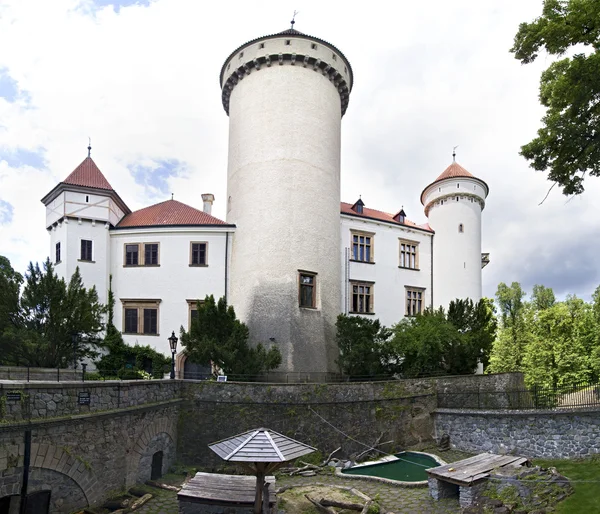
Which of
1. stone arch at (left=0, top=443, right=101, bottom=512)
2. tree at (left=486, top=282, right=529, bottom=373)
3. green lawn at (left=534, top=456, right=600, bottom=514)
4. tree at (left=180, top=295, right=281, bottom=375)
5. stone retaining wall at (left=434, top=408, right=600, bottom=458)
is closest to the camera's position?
stone arch at (left=0, top=443, right=101, bottom=512)

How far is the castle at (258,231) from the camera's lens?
26250 mm

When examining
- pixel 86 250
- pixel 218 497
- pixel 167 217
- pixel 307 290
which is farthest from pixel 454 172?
pixel 218 497

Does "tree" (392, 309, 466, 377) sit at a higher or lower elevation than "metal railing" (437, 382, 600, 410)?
higher

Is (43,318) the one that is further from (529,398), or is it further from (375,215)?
(529,398)

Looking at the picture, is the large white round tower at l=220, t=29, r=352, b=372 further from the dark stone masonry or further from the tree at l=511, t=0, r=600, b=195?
the tree at l=511, t=0, r=600, b=195

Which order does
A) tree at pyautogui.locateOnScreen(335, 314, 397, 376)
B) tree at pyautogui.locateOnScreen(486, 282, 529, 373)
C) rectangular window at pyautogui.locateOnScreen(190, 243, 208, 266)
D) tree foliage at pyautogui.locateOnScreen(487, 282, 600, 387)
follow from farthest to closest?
tree at pyautogui.locateOnScreen(486, 282, 529, 373) → tree foliage at pyautogui.locateOnScreen(487, 282, 600, 387) → rectangular window at pyautogui.locateOnScreen(190, 243, 208, 266) → tree at pyautogui.locateOnScreen(335, 314, 397, 376)

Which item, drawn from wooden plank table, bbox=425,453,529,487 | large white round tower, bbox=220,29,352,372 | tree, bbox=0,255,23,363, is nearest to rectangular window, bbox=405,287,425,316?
large white round tower, bbox=220,29,352,372

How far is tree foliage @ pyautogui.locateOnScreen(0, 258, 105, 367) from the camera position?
2052cm

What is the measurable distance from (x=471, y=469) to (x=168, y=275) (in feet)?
61.7

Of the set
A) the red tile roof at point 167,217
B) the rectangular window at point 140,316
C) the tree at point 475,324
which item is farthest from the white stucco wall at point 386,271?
the rectangular window at point 140,316

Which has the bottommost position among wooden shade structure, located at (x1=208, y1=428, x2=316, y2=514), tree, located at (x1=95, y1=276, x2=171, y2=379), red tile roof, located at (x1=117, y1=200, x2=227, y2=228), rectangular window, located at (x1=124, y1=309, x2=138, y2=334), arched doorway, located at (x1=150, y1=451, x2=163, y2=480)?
arched doorway, located at (x1=150, y1=451, x2=163, y2=480)

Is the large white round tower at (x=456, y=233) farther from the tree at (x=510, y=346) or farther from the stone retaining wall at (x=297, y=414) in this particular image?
the stone retaining wall at (x=297, y=414)

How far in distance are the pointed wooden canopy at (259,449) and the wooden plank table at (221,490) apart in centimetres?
180

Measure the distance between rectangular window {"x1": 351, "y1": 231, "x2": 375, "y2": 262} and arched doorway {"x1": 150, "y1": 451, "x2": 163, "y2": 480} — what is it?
57.4 ft
